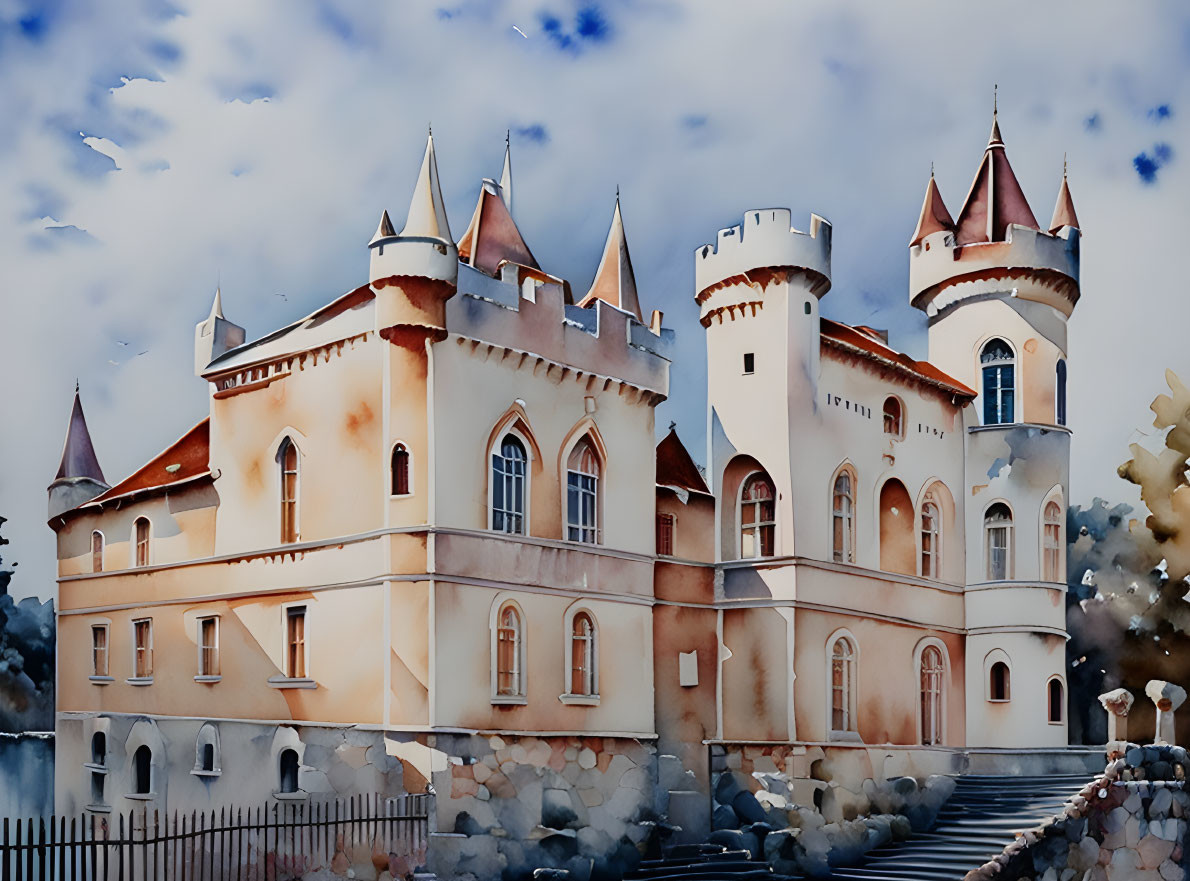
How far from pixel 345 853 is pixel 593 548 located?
6.38 meters

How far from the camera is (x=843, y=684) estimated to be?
2789 centimetres

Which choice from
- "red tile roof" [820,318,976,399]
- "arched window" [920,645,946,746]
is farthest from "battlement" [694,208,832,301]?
"arched window" [920,645,946,746]

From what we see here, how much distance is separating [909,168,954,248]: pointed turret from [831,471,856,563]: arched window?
21.8ft

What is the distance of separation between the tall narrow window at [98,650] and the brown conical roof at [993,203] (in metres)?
18.9

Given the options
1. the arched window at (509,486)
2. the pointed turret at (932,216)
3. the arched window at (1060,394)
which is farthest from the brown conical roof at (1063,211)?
the arched window at (509,486)

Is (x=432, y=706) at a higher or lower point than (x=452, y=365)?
lower

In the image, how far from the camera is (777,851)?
24.5m

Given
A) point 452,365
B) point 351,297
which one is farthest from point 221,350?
point 452,365

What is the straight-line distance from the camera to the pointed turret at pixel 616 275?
99.3 feet

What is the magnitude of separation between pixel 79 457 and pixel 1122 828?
20.6 meters

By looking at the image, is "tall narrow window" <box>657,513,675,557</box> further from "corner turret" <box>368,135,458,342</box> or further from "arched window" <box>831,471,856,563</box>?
"corner turret" <box>368,135,458,342</box>

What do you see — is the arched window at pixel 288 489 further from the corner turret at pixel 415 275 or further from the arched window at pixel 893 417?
the arched window at pixel 893 417

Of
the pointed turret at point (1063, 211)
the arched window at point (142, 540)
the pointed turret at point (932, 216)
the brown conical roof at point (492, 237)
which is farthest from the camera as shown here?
the pointed turret at point (932, 216)

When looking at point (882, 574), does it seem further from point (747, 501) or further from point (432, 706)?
point (432, 706)
